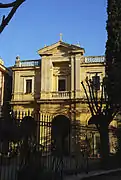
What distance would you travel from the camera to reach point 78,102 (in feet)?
93.0

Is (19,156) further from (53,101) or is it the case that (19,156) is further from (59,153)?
(53,101)

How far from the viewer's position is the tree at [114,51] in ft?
49.2

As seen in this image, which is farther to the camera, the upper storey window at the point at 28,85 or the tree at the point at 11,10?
the upper storey window at the point at 28,85

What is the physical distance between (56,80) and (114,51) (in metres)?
14.6

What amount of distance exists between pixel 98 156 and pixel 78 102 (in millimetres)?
14459

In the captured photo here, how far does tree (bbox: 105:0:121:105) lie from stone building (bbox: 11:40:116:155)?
10.7 m

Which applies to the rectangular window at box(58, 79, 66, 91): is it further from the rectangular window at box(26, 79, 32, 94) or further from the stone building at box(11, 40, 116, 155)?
the rectangular window at box(26, 79, 32, 94)

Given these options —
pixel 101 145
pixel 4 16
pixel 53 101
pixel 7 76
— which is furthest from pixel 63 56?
pixel 4 16

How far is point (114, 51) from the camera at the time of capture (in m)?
17.0

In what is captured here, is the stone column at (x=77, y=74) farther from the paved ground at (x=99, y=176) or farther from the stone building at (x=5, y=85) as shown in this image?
the paved ground at (x=99, y=176)

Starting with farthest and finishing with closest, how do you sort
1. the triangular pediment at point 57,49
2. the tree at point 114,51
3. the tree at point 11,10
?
1. the triangular pediment at point 57,49
2. the tree at point 114,51
3. the tree at point 11,10

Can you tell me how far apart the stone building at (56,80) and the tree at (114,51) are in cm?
1072

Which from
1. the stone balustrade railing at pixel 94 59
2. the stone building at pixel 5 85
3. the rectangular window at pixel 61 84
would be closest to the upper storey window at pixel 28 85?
the stone building at pixel 5 85

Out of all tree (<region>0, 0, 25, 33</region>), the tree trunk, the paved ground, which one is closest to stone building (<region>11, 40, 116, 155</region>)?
the tree trunk
